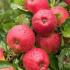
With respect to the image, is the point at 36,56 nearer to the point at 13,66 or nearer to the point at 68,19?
the point at 13,66

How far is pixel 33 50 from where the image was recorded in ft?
5.43

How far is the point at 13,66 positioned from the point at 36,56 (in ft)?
0.43

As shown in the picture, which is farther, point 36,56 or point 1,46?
point 1,46

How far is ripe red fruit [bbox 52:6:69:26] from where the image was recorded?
1.77 m

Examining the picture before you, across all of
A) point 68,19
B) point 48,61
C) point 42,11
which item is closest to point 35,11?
point 42,11

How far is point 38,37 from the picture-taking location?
1.71 metres

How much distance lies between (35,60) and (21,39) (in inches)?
5.3

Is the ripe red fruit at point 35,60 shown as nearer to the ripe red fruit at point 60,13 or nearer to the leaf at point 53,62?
the leaf at point 53,62

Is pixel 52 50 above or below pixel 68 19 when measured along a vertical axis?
below

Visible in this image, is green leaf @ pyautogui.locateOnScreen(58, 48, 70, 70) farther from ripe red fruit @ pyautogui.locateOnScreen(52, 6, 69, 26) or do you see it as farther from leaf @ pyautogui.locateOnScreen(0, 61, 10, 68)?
leaf @ pyautogui.locateOnScreen(0, 61, 10, 68)

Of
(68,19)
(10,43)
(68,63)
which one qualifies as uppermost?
(68,19)

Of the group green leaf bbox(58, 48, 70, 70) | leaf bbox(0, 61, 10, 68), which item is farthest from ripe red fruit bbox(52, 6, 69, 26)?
leaf bbox(0, 61, 10, 68)

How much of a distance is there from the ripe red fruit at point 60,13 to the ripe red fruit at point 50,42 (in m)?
0.09

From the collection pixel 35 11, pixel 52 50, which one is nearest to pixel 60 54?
pixel 52 50
